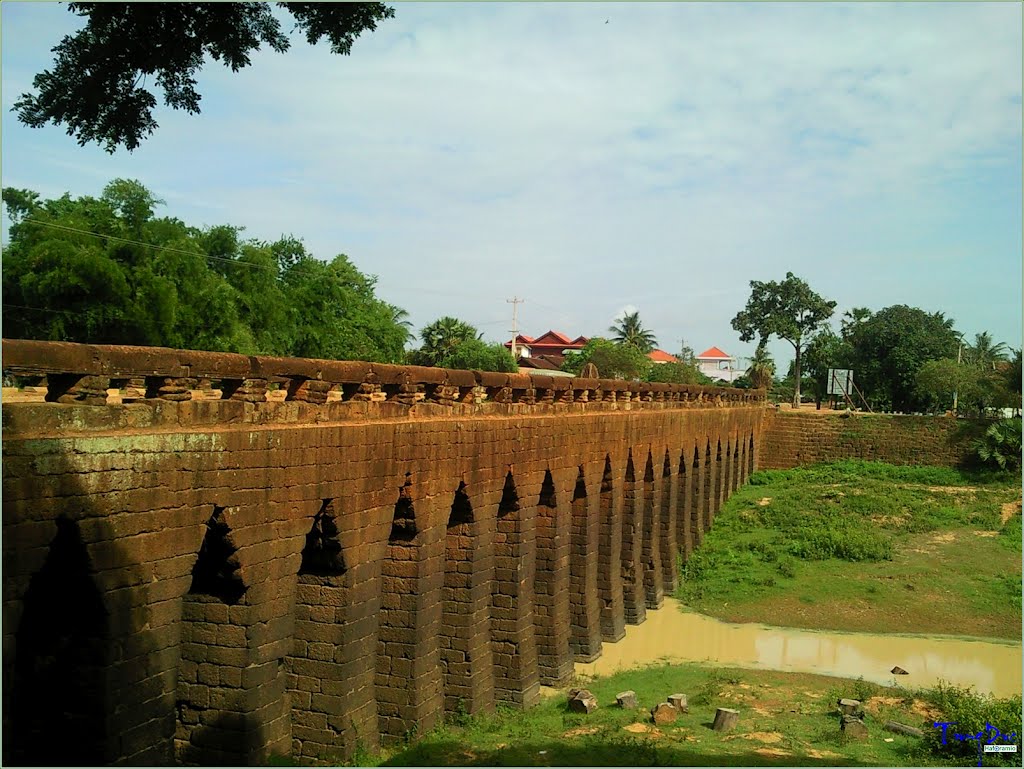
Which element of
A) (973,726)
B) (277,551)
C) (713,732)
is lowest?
(713,732)

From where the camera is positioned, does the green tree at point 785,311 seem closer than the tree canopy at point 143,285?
No

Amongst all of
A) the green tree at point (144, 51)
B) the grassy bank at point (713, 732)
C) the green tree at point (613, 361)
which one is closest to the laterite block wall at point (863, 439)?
the green tree at point (613, 361)

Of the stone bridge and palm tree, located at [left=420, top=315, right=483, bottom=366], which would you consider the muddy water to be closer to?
the stone bridge

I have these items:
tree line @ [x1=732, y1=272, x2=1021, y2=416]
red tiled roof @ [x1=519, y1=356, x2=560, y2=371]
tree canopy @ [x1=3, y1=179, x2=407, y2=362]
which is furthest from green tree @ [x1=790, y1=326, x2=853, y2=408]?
tree canopy @ [x1=3, y1=179, x2=407, y2=362]

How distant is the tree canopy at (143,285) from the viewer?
2422 cm

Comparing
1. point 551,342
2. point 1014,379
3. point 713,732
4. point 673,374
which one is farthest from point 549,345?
point 713,732

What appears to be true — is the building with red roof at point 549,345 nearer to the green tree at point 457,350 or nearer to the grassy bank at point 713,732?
the green tree at point 457,350

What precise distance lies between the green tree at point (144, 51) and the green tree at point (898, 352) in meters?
49.4

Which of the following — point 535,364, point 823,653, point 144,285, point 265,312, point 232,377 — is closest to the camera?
point 232,377

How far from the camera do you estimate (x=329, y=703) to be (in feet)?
28.0

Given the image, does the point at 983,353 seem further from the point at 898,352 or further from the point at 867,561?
the point at 867,561

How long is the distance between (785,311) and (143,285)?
41.7 m

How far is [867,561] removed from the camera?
2031 cm

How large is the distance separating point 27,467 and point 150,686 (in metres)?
1.76
